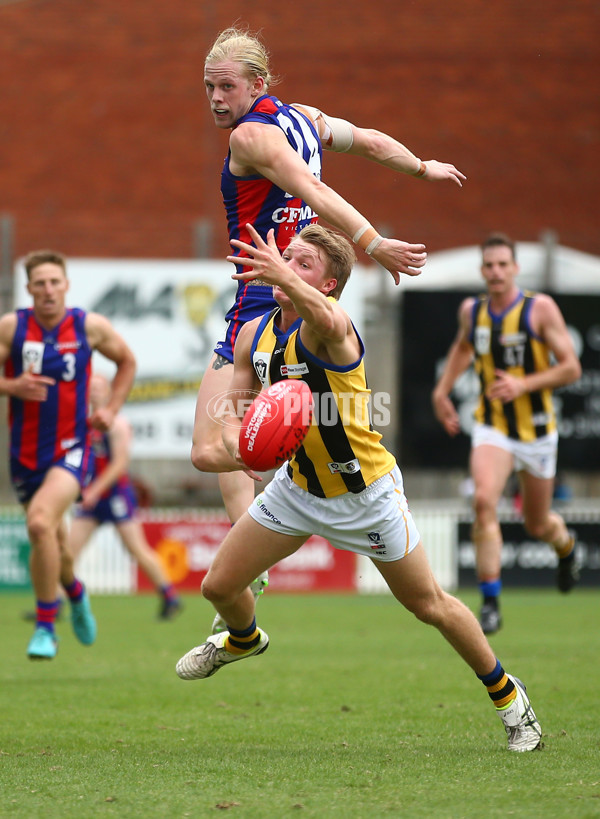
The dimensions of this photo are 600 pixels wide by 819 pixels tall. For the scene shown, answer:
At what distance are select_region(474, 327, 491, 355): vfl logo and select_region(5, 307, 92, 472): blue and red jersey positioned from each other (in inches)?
114

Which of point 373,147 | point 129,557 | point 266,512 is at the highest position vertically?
point 373,147

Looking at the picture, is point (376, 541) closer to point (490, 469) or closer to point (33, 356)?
point (33, 356)

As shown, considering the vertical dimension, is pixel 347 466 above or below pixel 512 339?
below

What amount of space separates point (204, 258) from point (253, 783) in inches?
477

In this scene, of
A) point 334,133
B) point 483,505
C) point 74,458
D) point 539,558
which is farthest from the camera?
point 539,558

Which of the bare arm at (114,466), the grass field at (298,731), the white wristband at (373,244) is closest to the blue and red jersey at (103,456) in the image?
the bare arm at (114,466)

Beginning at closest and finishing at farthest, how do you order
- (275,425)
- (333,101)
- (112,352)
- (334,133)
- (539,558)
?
(275,425) → (334,133) → (112,352) → (539,558) → (333,101)

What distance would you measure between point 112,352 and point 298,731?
11.1ft

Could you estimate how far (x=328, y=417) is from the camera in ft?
15.5

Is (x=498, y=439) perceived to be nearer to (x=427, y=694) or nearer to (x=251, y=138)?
(x=427, y=694)

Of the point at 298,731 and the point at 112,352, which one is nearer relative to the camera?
the point at 298,731

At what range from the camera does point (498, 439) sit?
8688 mm

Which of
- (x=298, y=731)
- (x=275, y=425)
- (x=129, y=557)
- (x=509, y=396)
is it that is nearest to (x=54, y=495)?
Result: (x=298, y=731)

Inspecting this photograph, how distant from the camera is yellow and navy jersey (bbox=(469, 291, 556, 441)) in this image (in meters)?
8.73
